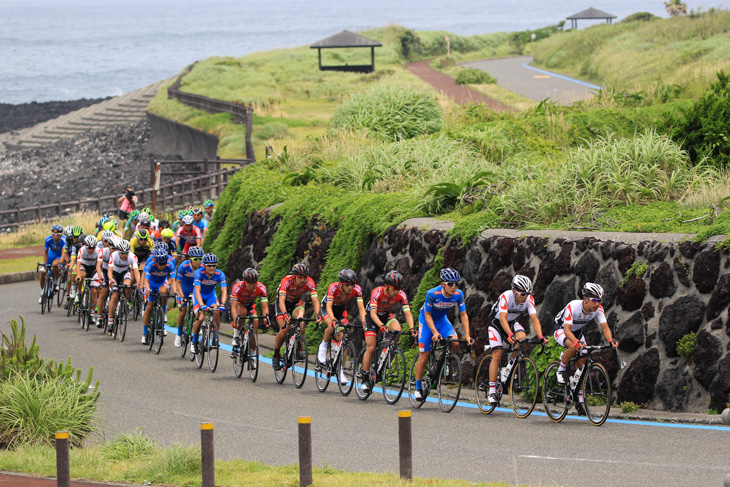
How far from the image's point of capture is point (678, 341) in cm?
1222

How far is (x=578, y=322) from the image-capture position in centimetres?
1199

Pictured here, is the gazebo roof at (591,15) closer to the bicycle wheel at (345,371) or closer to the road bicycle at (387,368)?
the bicycle wheel at (345,371)

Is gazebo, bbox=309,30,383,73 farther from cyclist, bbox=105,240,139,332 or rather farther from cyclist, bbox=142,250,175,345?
cyclist, bbox=142,250,175,345

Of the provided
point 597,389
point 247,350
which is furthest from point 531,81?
point 597,389

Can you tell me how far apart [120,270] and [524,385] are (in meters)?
10.3

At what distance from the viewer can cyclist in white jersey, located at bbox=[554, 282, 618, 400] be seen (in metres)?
11.7

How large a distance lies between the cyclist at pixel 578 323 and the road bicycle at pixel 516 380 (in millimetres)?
555

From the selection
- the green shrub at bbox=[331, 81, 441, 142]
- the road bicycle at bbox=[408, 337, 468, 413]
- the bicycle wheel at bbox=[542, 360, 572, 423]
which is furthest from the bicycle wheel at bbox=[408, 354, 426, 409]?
the green shrub at bbox=[331, 81, 441, 142]

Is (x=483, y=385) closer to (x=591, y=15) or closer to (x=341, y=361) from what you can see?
(x=341, y=361)

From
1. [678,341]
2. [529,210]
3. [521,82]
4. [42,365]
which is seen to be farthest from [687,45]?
[42,365]

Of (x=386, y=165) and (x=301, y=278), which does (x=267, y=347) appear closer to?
(x=301, y=278)

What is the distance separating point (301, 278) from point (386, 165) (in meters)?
6.58

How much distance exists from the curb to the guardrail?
48.9 feet

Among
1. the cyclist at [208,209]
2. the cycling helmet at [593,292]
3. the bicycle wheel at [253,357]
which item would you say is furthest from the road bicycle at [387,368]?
the cyclist at [208,209]
